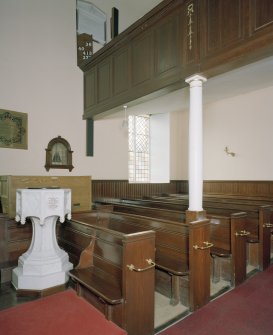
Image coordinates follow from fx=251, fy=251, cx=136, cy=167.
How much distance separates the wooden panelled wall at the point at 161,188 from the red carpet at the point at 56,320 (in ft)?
15.6

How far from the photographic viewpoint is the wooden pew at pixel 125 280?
229 cm

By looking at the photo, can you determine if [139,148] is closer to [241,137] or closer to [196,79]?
[241,137]

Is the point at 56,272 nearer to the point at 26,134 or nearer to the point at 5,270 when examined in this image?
the point at 5,270

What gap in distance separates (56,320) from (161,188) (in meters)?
6.55

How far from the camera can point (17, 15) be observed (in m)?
5.23

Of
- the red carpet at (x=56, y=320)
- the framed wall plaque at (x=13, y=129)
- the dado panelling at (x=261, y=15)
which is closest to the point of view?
the red carpet at (x=56, y=320)

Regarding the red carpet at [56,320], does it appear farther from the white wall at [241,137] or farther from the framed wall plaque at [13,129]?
the white wall at [241,137]

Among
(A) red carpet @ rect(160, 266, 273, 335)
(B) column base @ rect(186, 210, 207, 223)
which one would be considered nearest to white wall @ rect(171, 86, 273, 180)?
(B) column base @ rect(186, 210, 207, 223)

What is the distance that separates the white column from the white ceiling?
0.50 metres

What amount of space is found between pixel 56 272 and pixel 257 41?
149 inches

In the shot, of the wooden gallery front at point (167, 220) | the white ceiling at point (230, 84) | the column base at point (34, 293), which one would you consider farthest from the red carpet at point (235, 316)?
the white ceiling at point (230, 84)

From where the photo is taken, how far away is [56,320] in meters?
1.40

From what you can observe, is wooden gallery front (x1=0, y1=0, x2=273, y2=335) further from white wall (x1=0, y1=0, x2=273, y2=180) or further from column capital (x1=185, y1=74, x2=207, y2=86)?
white wall (x1=0, y1=0, x2=273, y2=180)

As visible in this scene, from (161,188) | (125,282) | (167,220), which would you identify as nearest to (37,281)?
(125,282)
